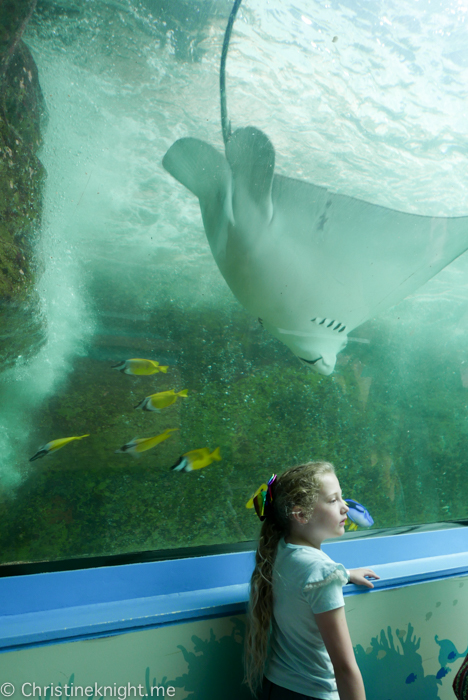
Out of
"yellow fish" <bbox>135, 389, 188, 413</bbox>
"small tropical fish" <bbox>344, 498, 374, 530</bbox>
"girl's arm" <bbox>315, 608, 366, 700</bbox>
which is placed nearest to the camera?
"girl's arm" <bbox>315, 608, 366, 700</bbox>

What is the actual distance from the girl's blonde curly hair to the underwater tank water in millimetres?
671

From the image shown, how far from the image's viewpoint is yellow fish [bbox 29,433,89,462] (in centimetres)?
164

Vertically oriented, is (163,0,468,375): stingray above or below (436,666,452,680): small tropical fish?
above

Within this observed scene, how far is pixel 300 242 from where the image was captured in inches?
77.5

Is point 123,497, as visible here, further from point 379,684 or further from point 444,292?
point 444,292

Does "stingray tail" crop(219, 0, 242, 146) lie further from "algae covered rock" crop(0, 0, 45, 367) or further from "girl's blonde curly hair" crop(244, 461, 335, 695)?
"girl's blonde curly hair" crop(244, 461, 335, 695)

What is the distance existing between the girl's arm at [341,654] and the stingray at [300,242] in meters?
1.57

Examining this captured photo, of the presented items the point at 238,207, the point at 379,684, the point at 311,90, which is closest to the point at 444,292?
the point at 311,90

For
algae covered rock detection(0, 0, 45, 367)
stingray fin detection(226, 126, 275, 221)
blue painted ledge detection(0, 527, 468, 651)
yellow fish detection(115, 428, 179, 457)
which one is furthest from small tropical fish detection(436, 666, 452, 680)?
algae covered rock detection(0, 0, 45, 367)

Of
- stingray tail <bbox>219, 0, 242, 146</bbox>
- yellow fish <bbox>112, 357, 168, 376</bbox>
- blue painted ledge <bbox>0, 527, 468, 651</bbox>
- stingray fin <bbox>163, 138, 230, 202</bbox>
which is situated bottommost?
yellow fish <bbox>112, 357, 168, 376</bbox>

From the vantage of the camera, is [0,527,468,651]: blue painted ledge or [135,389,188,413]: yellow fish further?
[135,389,188,413]: yellow fish

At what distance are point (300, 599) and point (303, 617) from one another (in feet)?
0.12

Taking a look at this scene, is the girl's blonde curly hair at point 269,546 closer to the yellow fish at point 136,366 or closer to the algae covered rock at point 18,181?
the yellow fish at point 136,366

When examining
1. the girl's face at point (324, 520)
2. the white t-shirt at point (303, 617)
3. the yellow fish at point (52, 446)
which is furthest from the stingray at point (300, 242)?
the white t-shirt at point (303, 617)
